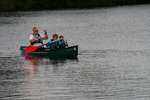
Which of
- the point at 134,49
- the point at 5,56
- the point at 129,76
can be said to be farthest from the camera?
the point at 134,49

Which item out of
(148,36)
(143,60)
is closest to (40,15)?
(148,36)

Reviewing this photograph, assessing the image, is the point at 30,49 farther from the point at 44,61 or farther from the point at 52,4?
the point at 52,4

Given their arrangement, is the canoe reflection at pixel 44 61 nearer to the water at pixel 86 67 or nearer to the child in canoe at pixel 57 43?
the water at pixel 86 67

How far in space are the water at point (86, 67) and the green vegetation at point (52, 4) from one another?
26.9m

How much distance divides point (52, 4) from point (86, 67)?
7919cm

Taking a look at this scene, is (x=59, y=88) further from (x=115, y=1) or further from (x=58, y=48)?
(x=115, y=1)

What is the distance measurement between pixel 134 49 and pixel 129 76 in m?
15.8

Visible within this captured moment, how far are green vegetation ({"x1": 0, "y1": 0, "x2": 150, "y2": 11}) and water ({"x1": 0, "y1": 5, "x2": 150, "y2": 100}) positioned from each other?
26.9 m

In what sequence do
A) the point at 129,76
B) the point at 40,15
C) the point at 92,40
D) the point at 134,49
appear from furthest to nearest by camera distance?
the point at 40,15, the point at 92,40, the point at 134,49, the point at 129,76

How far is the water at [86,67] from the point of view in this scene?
38.0m

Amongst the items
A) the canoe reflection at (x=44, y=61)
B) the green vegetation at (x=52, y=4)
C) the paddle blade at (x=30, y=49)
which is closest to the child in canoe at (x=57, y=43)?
the canoe reflection at (x=44, y=61)

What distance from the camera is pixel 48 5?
126 m

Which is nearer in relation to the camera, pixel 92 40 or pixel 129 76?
pixel 129 76

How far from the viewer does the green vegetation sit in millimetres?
117300
